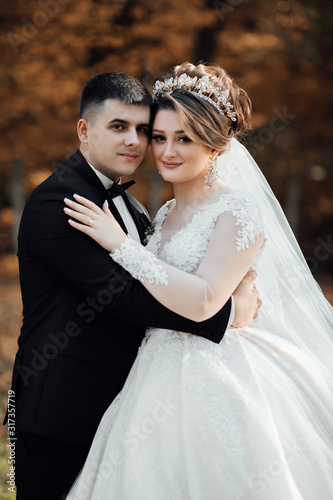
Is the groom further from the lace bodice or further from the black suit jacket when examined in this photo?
the lace bodice

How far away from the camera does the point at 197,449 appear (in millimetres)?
2406

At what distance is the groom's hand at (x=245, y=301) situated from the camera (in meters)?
2.71

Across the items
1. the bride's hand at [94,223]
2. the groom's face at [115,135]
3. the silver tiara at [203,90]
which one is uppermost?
the silver tiara at [203,90]

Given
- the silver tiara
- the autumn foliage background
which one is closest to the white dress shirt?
the silver tiara

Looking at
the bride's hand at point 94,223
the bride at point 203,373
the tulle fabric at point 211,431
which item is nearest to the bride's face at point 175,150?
the bride at point 203,373

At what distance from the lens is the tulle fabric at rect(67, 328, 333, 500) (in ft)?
7.77

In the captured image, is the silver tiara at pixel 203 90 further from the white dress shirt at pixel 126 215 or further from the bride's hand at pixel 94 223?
the bride's hand at pixel 94 223

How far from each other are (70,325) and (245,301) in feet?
2.90

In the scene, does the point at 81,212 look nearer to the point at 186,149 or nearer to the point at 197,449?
the point at 186,149

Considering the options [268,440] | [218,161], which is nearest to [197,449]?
[268,440]

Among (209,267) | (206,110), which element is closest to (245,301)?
(209,267)

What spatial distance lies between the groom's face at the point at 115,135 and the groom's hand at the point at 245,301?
0.88 meters

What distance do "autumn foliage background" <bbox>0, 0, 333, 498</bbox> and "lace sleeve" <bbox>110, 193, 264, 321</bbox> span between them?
468 centimetres

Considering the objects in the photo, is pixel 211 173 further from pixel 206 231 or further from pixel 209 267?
pixel 209 267
